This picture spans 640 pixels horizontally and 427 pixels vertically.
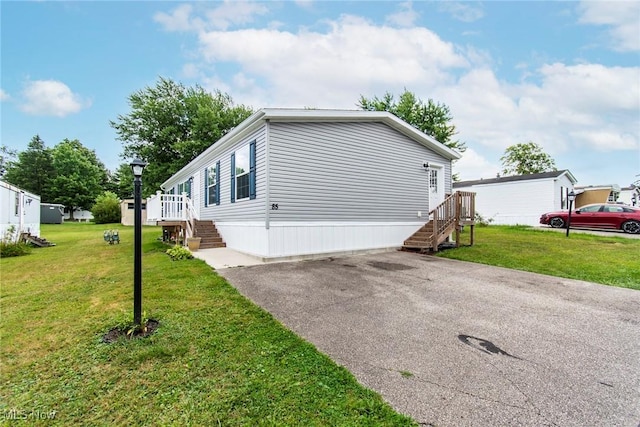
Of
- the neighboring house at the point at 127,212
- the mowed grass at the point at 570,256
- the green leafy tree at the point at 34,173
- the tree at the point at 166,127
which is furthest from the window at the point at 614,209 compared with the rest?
the green leafy tree at the point at 34,173

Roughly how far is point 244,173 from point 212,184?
12.5 feet

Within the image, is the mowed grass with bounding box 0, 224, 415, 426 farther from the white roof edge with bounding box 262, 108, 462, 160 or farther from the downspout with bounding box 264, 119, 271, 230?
the white roof edge with bounding box 262, 108, 462, 160

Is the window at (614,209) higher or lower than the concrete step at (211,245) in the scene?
higher

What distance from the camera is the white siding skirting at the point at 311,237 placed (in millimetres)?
7945

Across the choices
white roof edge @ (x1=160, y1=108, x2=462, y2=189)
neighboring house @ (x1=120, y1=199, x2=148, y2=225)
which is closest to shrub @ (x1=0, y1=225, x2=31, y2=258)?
white roof edge @ (x1=160, y1=108, x2=462, y2=189)

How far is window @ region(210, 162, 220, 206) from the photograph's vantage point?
38.3 ft

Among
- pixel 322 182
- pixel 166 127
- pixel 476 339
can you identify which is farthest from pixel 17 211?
pixel 476 339

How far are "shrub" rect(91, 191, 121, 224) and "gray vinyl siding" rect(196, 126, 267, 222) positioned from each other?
21.9 meters

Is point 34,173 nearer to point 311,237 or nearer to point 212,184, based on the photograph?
point 212,184

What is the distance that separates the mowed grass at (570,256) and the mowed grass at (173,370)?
6.63 metres

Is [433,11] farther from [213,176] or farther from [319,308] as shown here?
[319,308]

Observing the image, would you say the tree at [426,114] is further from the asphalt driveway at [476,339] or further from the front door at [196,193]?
the asphalt driveway at [476,339]

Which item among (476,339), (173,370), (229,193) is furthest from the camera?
(229,193)

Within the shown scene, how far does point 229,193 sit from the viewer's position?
10352 mm
